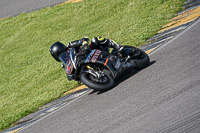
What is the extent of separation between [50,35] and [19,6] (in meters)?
5.55

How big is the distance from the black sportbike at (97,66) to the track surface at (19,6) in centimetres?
1237

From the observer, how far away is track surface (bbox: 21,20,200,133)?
4199 mm

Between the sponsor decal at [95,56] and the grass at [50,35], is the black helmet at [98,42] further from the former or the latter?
the grass at [50,35]

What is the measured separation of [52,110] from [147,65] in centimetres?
258

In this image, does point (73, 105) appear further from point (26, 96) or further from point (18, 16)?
point (18, 16)

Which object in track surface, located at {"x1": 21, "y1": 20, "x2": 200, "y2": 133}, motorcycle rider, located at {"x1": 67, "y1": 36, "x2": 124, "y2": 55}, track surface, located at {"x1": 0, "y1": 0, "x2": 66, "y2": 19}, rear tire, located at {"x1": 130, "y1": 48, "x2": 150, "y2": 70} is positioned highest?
track surface, located at {"x1": 0, "y1": 0, "x2": 66, "y2": 19}

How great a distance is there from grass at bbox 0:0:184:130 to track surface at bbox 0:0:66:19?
0.62m

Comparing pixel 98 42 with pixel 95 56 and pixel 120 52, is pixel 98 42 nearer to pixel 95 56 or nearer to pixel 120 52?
pixel 95 56

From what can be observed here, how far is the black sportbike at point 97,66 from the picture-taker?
6125mm

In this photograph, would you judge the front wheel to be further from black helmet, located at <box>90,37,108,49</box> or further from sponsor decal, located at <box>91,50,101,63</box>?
black helmet, located at <box>90,37,108,49</box>

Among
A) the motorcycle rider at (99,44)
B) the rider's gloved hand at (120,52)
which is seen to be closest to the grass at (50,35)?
the motorcycle rider at (99,44)

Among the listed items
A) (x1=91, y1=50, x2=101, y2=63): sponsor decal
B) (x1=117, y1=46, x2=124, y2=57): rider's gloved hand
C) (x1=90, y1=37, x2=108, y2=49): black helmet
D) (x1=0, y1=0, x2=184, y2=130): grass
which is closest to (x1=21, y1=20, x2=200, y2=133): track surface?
(x1=117, y1=46, x2=124, y2=57): rider's gloved hand

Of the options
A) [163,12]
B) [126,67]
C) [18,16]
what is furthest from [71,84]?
[18,16]

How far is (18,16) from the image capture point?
1888cm
